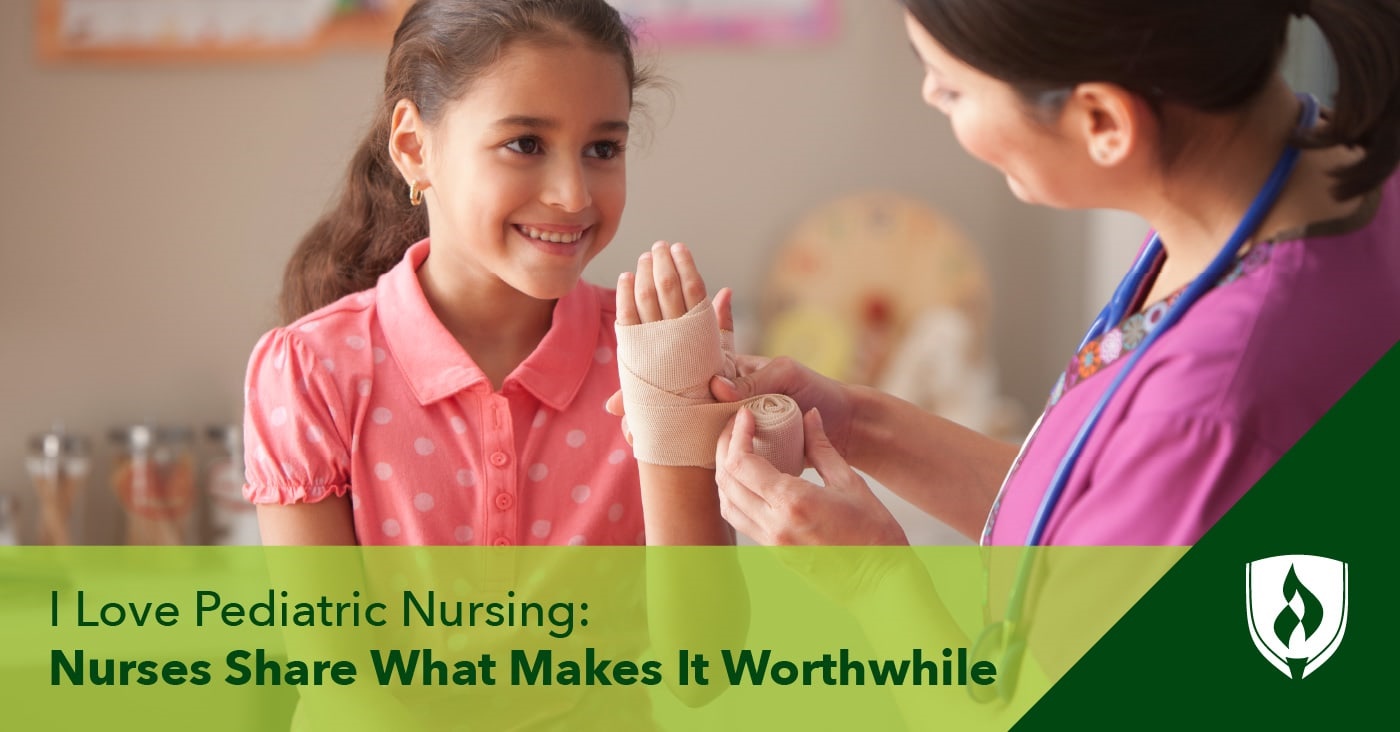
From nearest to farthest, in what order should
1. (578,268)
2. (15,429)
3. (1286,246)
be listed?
1. (1286,246)
2. (578,268)
3. (15,429)

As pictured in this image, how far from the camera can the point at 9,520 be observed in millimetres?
2730

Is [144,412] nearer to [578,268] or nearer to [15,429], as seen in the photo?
[15,429]

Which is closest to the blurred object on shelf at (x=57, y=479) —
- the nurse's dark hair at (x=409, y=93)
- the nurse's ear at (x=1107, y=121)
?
the nurse's dark hair at (x=409, y=93)

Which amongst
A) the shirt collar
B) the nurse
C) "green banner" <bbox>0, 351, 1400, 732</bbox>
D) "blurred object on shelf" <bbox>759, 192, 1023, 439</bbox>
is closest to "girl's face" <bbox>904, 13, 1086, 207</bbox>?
→ the nurse

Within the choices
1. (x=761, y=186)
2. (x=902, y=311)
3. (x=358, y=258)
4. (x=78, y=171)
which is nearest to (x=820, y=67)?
(x=761, y=186)

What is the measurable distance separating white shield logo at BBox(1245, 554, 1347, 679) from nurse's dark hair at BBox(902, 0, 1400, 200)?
0.25 m

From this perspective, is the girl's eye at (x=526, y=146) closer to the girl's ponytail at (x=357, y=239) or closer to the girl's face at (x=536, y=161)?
the girl's face at (x=536, y=161)

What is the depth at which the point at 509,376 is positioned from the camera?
1.15 m

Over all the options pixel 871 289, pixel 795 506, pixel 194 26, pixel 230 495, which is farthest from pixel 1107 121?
pixel 194 26

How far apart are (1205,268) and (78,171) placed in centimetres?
261

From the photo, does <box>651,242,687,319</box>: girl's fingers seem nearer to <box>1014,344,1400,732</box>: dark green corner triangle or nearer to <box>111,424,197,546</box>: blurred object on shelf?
<box>1014,344,1400,732</box>: dark green corner triangle

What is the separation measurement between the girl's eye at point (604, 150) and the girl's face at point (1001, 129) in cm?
33

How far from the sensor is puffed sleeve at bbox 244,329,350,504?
42.8 inches

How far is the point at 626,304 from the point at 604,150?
0.52 feet
